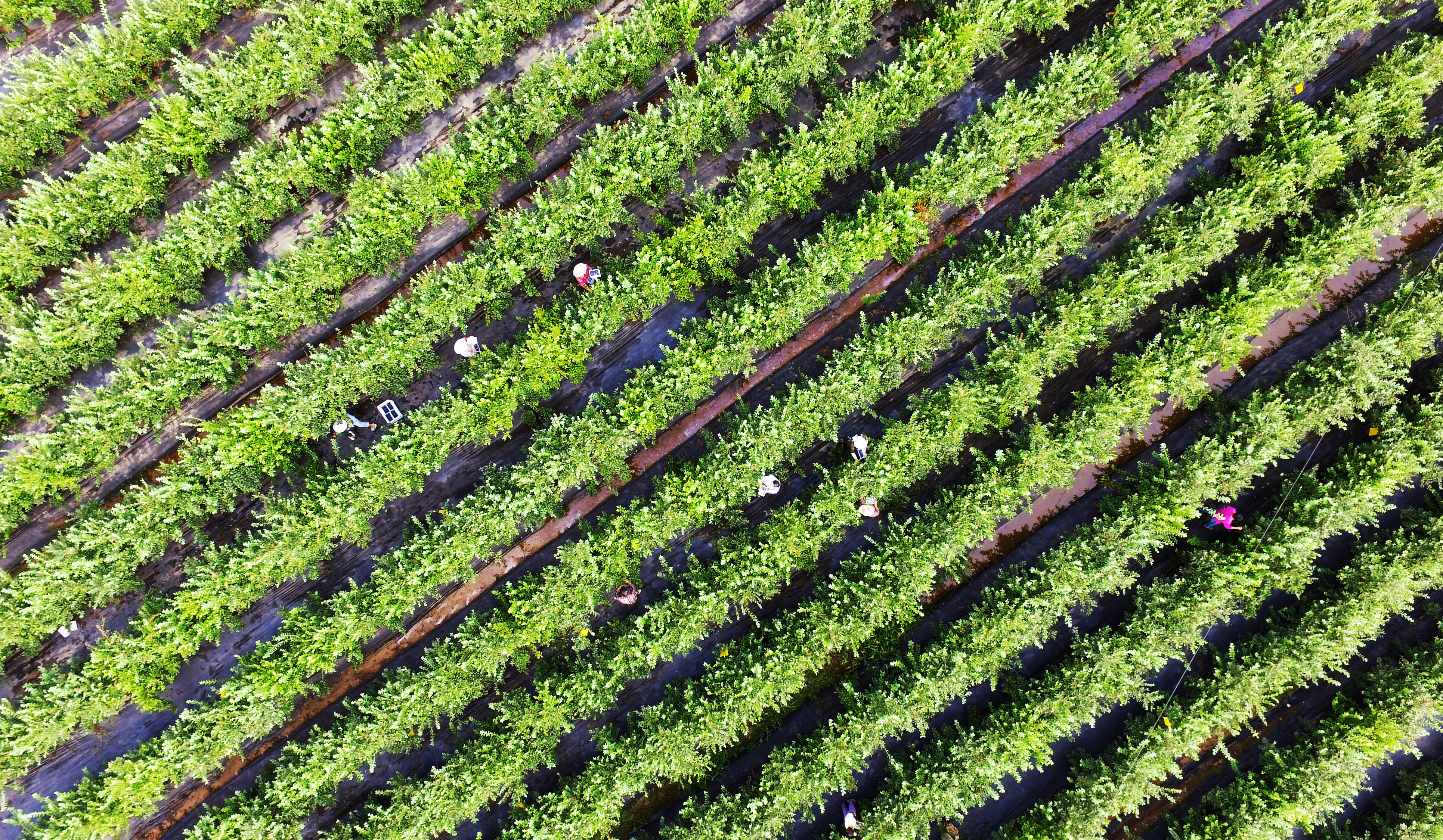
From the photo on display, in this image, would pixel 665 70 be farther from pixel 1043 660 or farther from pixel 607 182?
pixel 1043 660

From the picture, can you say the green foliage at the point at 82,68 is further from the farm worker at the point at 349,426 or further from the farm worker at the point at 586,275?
the farm worker at the point at 586,275

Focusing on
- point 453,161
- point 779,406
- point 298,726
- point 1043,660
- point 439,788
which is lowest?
point 1043,660

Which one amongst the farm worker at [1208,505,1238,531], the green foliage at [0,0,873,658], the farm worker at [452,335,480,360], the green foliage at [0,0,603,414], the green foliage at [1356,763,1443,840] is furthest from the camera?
the farm worker at [1208,505,1238,531]

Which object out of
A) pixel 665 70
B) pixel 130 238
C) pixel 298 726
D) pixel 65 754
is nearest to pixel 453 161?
pixel 665 70

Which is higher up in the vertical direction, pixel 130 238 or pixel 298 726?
pixel 130 238

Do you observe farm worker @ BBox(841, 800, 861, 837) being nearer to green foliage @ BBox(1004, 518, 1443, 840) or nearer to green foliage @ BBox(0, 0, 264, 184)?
green foliage @ BBox(1004, 518, 1443, 840)

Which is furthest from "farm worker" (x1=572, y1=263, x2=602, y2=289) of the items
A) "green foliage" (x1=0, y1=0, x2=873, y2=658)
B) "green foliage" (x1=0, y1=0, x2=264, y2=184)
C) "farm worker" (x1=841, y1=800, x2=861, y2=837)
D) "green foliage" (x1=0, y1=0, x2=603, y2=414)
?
"farm worker" (x1=841, y1=800, x2=861, y2=837)
